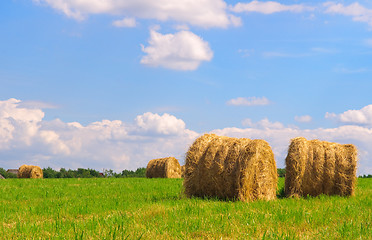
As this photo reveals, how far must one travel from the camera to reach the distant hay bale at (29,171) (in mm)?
39562

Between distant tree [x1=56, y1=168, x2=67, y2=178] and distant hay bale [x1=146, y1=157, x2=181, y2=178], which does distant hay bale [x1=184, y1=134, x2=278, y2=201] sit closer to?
distant hay bale [x1=146, y1=157, x2=181, y2=178]

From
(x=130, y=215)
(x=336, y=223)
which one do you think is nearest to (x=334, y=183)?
(x=336, y=223)

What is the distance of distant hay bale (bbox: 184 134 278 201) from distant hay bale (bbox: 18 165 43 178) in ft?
100

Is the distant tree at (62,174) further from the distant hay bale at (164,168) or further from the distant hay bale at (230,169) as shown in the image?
the distant hay bale at (230,169)

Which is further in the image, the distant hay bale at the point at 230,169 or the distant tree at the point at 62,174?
the distant tree at the point at 62,174

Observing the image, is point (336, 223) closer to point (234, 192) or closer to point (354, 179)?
point (234, 192)

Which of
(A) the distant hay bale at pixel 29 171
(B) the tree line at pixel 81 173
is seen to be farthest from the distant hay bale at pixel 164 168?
(B) the tree line at pixel 81 173

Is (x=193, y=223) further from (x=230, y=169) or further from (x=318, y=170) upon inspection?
(x=318, y=170)

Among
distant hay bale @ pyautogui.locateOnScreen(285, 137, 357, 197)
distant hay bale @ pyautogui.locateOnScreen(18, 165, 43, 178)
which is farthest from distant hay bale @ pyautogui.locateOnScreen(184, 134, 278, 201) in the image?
distant hay bale @ pyautogui.locateOnScreen(18, 165, 43, 178)

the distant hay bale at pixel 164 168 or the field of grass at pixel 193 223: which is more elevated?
the distant hay bale at pixel 164 168

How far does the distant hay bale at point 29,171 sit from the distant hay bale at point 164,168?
12.0 metres

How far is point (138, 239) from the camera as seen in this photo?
21.1ft

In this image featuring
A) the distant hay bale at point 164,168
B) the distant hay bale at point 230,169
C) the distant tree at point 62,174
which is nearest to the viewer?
the distant hay bale at point 230,169

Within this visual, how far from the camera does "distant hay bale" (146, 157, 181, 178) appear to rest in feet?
114
